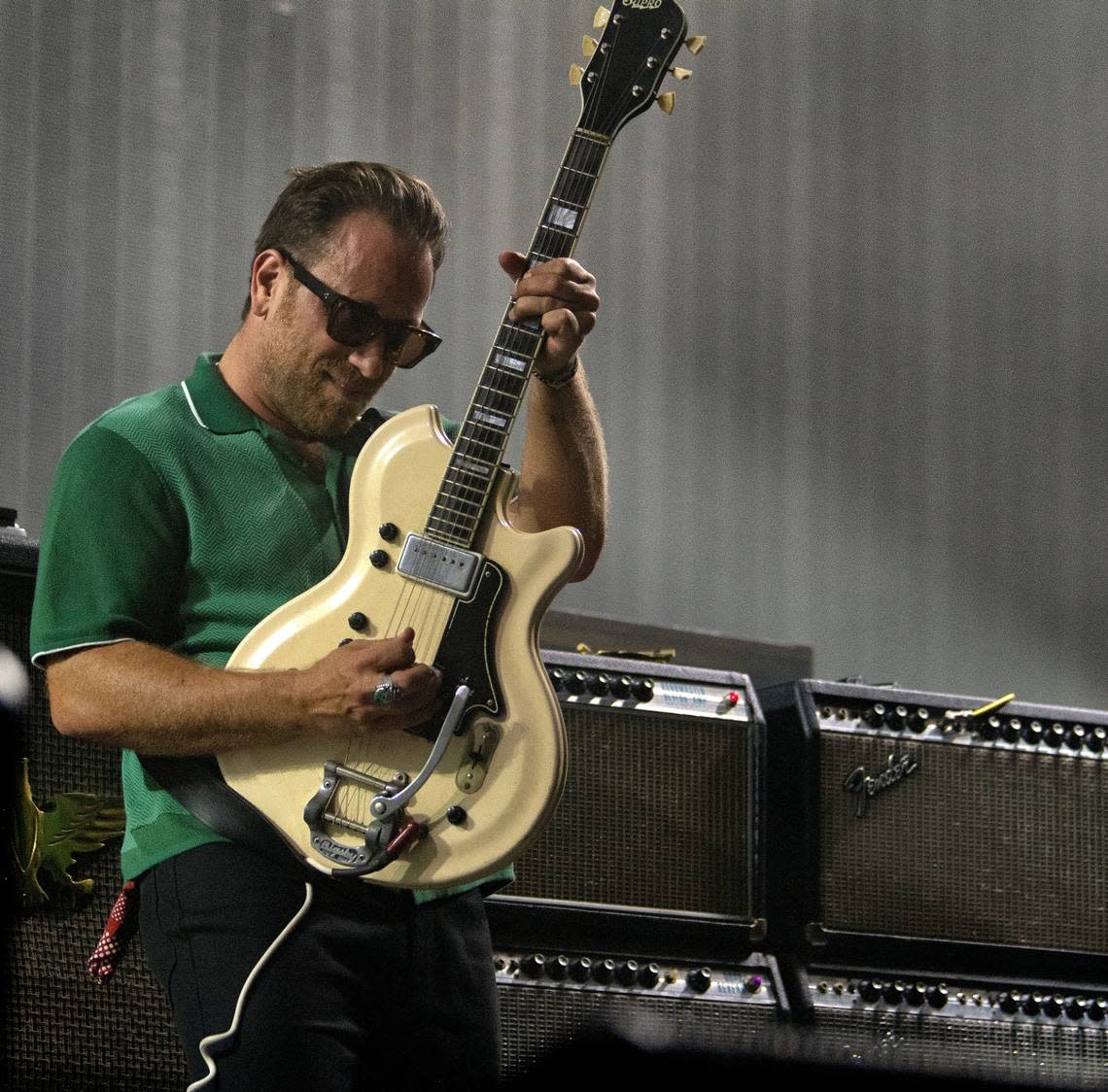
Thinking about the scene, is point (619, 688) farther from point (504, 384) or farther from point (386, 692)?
point (386, 692)

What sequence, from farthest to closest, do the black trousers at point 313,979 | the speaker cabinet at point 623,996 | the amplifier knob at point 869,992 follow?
the amplifier knob at point 869,992 < the speaker cabinet at point 623,996 < the black trousers at point 313,979

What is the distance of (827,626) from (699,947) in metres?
1.50

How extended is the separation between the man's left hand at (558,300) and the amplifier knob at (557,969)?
3.95 ft

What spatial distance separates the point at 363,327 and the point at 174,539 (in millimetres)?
339

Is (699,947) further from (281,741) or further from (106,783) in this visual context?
(281,741)

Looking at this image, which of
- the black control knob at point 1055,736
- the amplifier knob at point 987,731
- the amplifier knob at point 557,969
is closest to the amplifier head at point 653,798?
the amplifier knob at point 557,969

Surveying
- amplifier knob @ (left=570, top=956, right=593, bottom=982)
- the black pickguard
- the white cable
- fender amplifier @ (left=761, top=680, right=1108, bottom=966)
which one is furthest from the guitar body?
fender amplifier @ (left=761, top=680, right=1108, bottom=966)

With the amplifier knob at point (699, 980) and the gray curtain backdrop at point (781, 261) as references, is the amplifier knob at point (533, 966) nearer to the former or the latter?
the amplifier knob at point (699, 980)

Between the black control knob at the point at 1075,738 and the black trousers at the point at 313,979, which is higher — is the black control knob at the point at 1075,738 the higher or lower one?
the lower one

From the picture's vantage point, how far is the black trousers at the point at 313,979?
1.51 meters

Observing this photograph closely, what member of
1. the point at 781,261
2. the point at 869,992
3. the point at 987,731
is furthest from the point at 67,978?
the point at 781,261

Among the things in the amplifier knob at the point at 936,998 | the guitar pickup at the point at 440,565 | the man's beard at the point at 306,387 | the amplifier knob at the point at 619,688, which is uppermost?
the man's beard at the point at 306,387

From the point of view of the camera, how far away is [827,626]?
406cm

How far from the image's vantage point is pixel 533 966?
2580mm
